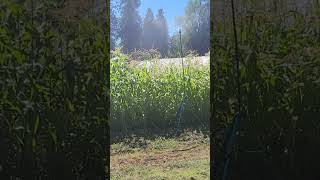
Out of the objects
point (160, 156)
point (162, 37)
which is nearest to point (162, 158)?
point (160, 156)

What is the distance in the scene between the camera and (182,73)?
7.43 metres

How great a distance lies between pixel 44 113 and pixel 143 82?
14.7ft

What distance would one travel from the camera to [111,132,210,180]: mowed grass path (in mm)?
4559

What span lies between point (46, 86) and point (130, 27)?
366 inches

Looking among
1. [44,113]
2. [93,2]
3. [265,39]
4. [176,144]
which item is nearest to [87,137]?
[44,113]

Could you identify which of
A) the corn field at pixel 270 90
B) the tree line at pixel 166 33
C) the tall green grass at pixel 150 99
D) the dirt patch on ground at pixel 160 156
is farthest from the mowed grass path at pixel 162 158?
the tree line at pixel 166 33

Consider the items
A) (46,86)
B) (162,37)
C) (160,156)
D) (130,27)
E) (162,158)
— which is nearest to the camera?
(46,86)

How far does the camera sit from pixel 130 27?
11.7 meters

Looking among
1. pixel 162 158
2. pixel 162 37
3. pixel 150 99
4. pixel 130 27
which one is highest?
pixel 130 27

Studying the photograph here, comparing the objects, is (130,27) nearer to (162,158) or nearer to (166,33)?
(166,33)

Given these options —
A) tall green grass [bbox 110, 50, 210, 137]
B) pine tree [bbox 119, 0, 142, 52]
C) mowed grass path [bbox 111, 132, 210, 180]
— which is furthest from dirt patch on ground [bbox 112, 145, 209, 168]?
pine tree [bbox 119, 0, 142, 52]

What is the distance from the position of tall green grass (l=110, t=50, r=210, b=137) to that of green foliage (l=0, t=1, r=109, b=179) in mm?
4272

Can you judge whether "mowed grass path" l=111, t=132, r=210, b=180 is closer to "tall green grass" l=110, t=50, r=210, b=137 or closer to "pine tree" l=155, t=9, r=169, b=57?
"tall green grass" l=110, t=50, r=210, b=137

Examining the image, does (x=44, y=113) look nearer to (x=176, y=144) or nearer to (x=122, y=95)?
(x=176, y=144)
